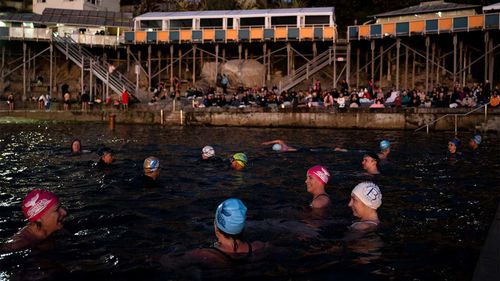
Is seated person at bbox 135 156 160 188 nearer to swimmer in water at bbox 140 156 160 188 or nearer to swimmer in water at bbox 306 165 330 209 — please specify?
swimmer in water at bbox 140 156 160 188

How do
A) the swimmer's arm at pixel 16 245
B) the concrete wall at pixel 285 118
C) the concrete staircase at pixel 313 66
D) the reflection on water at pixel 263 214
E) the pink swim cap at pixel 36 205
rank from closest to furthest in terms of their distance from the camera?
the reflection on water at pixel 263 214 < the pink swim cap at pixel 36 205 < the swimmer's arm at pixel 16 245 < the concrete wall at pixel 285 118 < the concrete staircase at pixel 313 66

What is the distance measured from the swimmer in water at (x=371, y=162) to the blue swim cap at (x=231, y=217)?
7091mm

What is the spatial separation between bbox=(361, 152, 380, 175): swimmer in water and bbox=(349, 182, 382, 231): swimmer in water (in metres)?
4.62

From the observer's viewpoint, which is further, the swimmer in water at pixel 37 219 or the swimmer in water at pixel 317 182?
the swimmer in water at pixel 317 182

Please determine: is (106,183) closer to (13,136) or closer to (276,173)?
(276,173)

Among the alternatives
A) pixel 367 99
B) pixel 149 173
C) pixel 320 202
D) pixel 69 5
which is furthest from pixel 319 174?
pixel 69 5

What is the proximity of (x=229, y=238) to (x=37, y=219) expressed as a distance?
2675mm

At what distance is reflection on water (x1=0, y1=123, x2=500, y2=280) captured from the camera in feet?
21.5

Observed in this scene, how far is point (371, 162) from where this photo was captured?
12750 millimetres

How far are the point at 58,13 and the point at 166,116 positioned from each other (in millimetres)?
24280

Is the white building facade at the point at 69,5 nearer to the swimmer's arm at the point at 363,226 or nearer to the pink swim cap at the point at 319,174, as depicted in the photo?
the pink swim cap at the point at 319,174

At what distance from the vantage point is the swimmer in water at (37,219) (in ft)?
22.1

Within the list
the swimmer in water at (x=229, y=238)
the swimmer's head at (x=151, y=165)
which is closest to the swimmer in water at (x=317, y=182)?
the swimmer in water at (x=229, y=238)

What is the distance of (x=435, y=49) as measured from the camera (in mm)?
40875
